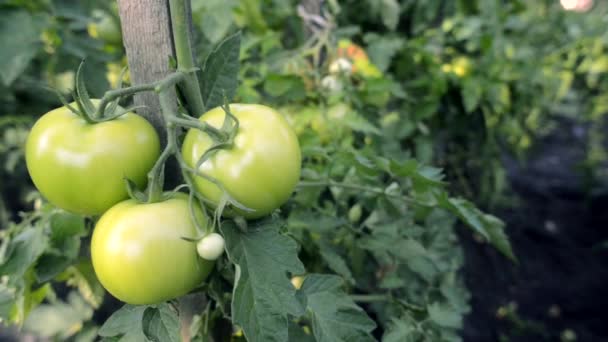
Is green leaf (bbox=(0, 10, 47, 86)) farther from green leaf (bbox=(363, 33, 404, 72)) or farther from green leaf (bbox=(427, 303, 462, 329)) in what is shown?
green leaf (bbox=(427, 303, 462, 329))

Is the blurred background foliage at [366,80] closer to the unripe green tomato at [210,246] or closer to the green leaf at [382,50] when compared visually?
the green leaf at [382,50]

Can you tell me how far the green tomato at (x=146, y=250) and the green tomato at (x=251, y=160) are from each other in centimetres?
4

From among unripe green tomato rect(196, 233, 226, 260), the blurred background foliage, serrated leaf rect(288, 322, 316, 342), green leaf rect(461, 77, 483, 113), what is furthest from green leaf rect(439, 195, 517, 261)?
green leaf rect(461, 77, 483, 113)

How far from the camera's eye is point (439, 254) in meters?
1.08

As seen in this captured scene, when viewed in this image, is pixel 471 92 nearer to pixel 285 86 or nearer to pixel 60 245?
pixel 285 86

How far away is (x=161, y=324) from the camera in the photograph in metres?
0.57

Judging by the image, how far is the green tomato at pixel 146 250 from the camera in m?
0.50

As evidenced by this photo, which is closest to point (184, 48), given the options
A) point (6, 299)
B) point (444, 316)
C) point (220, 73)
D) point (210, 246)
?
point (220, 73)

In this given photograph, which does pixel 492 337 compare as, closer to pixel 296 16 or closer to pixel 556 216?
pixel 556 216

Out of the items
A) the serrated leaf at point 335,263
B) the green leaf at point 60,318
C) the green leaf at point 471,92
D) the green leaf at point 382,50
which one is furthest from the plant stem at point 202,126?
the green leaf at point 471,92

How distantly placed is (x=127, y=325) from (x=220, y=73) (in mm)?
316

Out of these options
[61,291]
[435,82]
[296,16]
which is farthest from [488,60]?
[61,291]

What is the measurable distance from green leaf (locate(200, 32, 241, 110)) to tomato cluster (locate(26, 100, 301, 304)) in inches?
3.2

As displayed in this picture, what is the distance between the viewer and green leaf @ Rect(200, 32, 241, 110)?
615 mm
